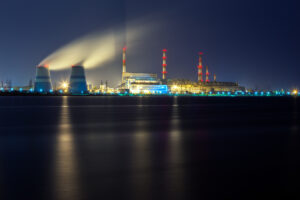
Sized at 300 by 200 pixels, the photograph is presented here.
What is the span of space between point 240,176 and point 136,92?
133111mm

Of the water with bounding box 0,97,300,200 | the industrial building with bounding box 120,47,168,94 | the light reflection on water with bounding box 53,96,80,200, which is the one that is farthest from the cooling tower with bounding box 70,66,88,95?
the light reflection on water with bounding box 53,96,80,200

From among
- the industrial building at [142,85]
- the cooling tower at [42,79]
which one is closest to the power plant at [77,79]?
the cooling tower at [42,79]

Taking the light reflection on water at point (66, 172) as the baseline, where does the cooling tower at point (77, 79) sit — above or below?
above

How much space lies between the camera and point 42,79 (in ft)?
330

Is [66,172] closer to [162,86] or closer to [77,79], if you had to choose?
[77,79]

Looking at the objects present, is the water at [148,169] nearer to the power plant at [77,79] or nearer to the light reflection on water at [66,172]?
the light reflection on water at [66,172]

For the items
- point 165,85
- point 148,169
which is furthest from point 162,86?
point 148,169

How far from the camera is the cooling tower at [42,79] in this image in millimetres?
99125

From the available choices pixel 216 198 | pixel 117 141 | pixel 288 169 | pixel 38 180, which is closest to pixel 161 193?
pixel 216 198

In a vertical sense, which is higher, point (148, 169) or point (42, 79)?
point (42, 79)

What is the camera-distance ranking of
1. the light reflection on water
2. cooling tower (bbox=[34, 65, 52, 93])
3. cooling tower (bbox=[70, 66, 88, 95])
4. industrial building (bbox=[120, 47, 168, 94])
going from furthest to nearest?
1. industrial building (bbox=[120, 47, 168, 94])
2. cooling tower (bbox=[70, 66, 88, 95])
3. cooling tower (bbox=[34, 65, 52, 93])
4. the light reflection on water

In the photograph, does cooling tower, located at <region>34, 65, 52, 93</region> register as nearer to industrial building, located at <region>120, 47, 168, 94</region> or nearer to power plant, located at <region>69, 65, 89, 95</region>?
power plant, located at <region>69, 65, 89, 95</region>

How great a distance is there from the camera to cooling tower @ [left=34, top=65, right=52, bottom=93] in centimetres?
9912

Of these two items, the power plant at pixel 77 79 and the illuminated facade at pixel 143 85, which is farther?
the illuminated facade at pixel 143 85
